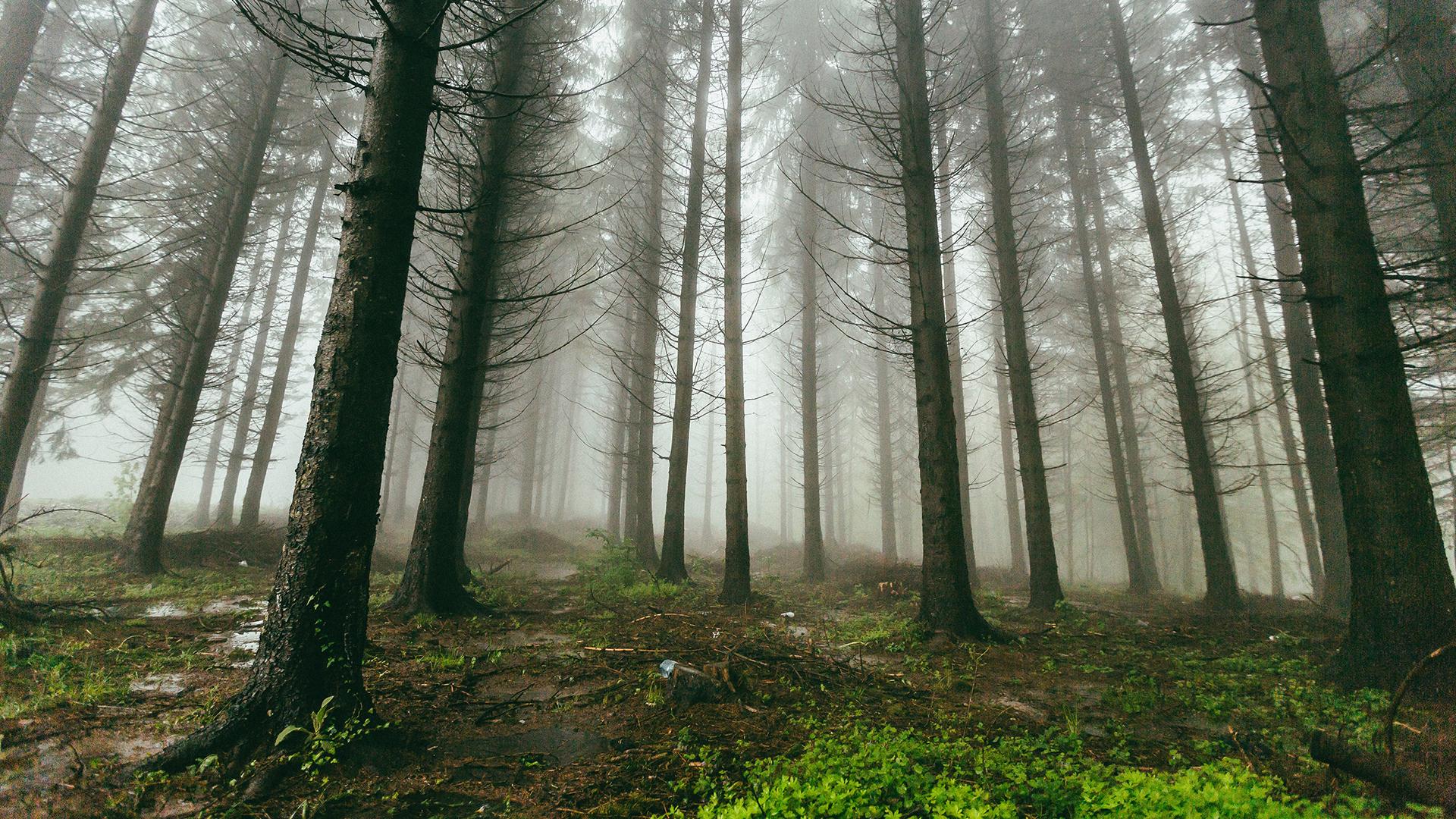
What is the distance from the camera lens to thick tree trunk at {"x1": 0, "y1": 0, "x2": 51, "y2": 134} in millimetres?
7309

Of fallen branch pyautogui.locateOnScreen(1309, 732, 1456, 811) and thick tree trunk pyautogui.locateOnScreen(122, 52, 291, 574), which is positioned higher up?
thick tree trunk pyautogui.locateOnScreen(122, 52, 291, 574)

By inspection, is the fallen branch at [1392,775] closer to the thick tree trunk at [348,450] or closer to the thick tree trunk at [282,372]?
the thick tree trunk at [348,450]

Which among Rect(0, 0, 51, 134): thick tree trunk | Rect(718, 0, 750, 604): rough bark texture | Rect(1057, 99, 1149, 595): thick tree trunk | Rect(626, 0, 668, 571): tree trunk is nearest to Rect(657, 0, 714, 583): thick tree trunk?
Rect(626, 0, 668, 571): tree trunk

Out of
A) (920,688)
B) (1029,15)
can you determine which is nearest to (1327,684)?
(920,688)

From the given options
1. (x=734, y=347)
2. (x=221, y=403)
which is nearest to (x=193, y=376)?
(x=734, y=347)

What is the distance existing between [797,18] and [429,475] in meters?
15.4

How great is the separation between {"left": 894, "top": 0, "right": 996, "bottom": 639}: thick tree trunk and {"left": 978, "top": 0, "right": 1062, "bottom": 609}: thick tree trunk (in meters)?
2.65

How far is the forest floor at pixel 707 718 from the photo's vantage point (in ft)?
7.07

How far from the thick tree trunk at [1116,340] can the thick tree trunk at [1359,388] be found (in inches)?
339

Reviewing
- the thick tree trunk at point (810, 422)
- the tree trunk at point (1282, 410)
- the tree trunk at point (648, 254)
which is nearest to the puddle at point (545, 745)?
the tree trunk at point (648, 254)

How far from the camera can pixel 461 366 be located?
6066 mm

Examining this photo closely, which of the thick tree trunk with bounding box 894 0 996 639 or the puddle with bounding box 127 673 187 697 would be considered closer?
the puddle with bounding box 127 673 187 697

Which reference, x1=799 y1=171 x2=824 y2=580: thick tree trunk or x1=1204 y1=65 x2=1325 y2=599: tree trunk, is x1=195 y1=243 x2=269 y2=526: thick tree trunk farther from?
x1=1204 y1=65 x2=1325 y2=599: tree trunk

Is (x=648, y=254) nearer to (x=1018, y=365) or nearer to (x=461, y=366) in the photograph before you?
(x=461, y=366)
